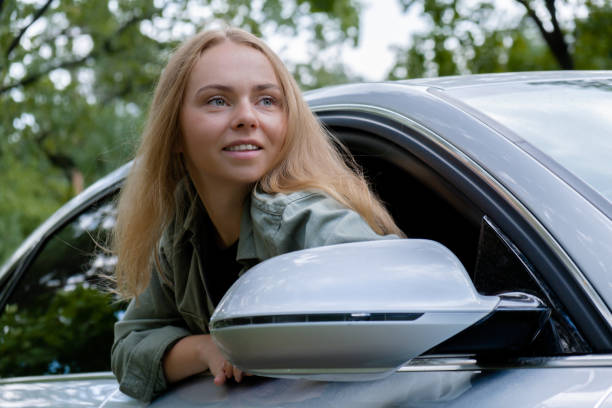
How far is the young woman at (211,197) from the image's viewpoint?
1.68m

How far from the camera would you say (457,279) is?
1.14 m

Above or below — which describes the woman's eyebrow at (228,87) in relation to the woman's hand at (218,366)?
above

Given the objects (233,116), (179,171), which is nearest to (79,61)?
(179,171)

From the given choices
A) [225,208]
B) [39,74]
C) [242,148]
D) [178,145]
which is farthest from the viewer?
[39,74]

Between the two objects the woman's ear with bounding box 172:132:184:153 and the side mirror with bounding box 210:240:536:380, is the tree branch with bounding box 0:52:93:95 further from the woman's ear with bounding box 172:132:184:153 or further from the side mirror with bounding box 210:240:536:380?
the side mirror with bounding box 210:240:536:380

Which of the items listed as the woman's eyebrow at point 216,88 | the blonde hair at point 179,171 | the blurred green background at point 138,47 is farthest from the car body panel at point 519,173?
the blurred green background at point 138,47

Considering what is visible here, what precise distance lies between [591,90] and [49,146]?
33.1ft

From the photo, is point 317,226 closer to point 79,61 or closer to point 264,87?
point 264,87

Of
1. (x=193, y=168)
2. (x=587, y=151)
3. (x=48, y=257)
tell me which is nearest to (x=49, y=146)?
(x=48, y=257)

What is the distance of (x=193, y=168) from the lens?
6.59 feet

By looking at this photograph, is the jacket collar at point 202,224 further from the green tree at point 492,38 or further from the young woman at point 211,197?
the green tree at point 492,38

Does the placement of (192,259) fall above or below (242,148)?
below

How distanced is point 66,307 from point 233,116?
998mm

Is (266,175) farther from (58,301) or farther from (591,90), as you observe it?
(58,301)
